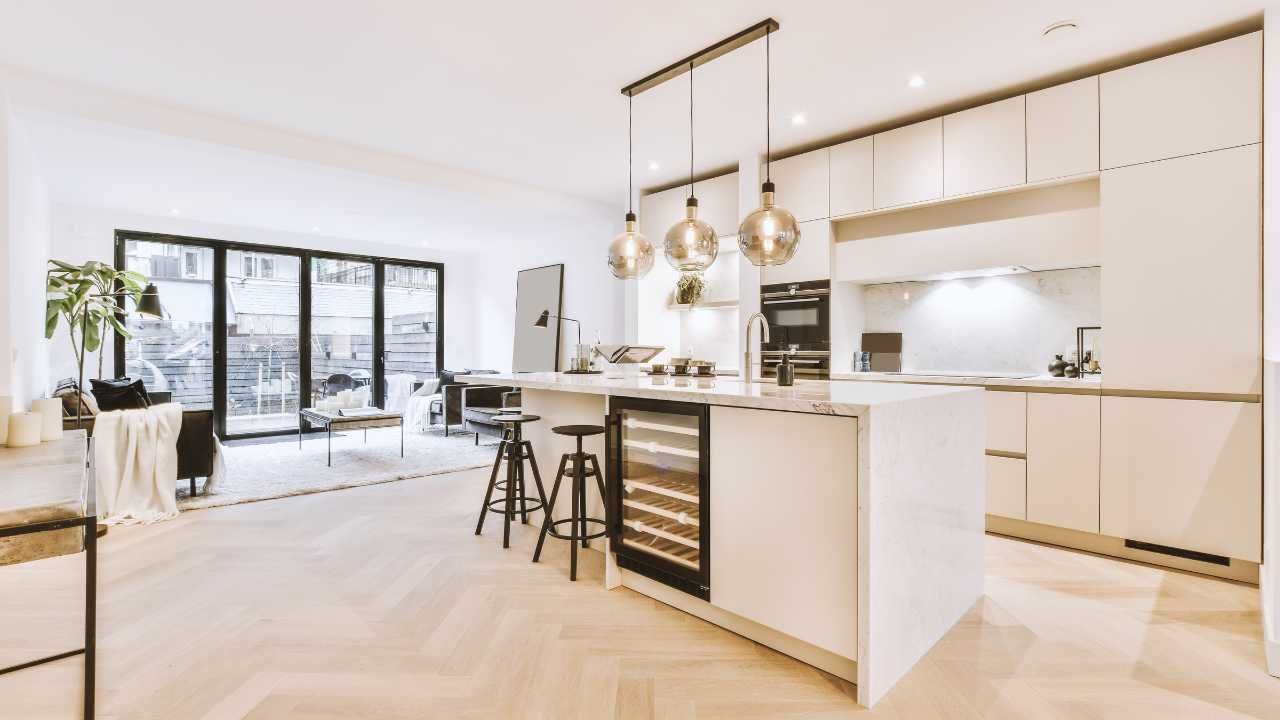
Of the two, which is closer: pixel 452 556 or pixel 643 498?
pixel 643 498

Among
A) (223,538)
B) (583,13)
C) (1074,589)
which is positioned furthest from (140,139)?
(1074,589)

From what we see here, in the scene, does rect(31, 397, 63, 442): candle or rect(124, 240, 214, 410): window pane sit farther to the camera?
rect(124, 240, 214, 410): window pane

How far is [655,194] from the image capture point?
18.5ft

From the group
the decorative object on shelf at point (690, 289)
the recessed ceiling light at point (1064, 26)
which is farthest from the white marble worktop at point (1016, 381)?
the decorative object on shelf at point (690, 289)

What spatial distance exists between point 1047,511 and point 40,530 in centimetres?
416

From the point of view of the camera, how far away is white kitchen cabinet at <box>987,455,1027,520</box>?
3.45 metres

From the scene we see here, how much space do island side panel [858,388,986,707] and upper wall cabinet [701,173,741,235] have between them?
2.85 metres

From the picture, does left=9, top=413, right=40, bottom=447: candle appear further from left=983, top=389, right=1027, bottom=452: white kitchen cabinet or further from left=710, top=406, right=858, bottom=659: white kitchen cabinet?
left=983, top=389, right=1027, bottom=452: white kitchen cabinet

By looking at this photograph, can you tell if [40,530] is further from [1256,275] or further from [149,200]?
[149,200]

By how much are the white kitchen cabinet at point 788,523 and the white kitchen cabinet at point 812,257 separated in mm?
2413

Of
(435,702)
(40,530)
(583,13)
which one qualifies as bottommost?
(435,702)

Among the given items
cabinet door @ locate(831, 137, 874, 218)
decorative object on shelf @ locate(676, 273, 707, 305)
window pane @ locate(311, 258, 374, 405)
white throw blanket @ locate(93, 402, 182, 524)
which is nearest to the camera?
white throw blanket @ locate(93, 402, 182, 524)

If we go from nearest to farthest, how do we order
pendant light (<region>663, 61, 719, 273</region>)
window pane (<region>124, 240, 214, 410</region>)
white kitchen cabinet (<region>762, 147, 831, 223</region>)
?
pendant light (<region>663, 61, 719, 273</region>), white kitchen cabinet (<region>762, 147, 831, 223</region>), window pane (<region>124, 240, 214, 410</region>)

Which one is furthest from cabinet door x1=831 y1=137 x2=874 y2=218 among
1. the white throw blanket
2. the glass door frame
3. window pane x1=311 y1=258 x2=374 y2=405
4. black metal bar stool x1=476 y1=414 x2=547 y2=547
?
the glass door frame
